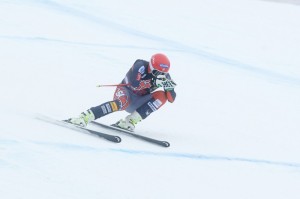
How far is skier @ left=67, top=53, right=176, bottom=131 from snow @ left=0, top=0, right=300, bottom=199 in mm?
274

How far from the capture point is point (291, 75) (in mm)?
12438

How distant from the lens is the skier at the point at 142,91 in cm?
673

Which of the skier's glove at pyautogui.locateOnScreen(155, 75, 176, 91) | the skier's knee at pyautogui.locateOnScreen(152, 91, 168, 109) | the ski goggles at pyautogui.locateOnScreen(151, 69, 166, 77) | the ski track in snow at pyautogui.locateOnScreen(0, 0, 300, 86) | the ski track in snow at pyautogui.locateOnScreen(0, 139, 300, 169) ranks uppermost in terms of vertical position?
the ski track in snow at pyautogui.locateOnScreen(0, 0, 300, 86)

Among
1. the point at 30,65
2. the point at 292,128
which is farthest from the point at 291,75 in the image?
the point at 30,65

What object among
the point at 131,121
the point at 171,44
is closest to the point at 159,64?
the point at 131,121

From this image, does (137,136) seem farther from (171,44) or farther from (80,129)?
(171,44)

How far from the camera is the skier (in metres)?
6.73

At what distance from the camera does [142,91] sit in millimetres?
6914

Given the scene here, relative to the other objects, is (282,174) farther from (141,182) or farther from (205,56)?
(205,56)

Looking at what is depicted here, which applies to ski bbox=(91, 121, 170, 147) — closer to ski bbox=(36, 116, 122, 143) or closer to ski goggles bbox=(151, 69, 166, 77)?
ski bbox=(36, 116, 122, 143)

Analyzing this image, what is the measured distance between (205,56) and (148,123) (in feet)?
17.0

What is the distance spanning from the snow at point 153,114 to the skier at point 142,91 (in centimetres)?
27

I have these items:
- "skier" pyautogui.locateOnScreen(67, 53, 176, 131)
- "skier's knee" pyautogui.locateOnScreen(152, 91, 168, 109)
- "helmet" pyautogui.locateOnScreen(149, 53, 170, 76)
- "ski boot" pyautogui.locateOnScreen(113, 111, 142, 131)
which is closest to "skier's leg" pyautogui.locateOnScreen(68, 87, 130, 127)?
"skier" pyautogui.locateOnScreen(67, 53, 176, 131)

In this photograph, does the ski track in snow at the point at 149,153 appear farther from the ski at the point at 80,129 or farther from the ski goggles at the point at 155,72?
the ski goggles at the point at 155,72
